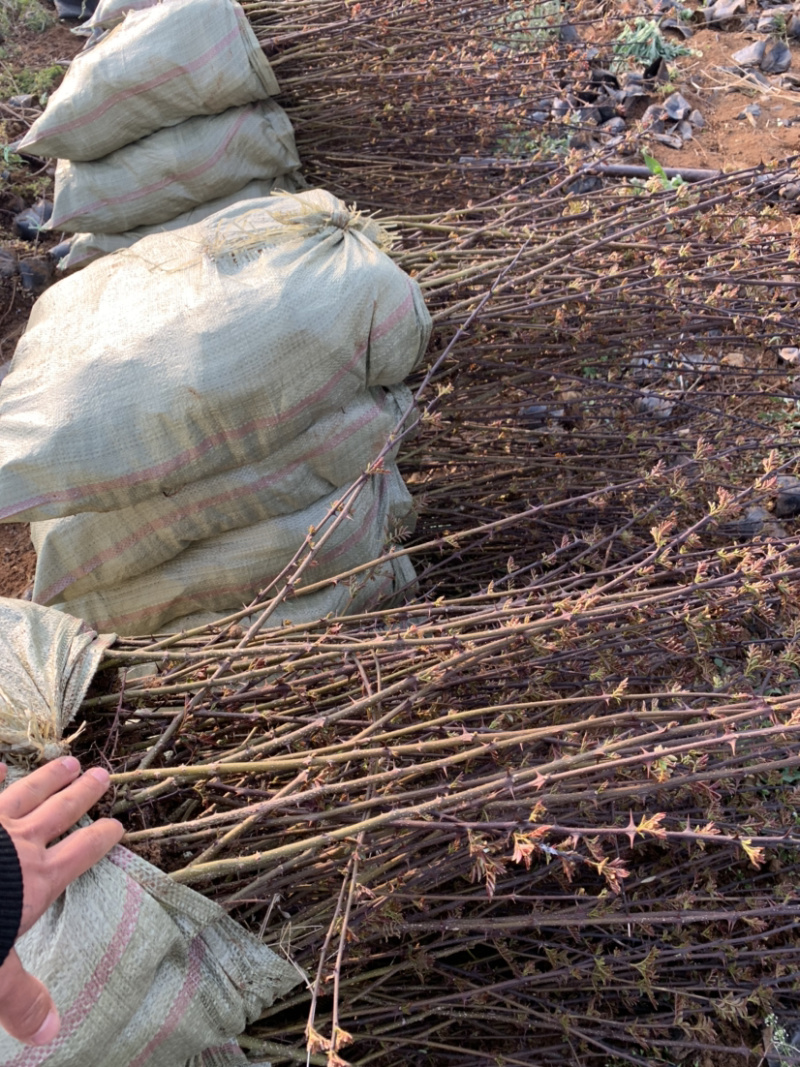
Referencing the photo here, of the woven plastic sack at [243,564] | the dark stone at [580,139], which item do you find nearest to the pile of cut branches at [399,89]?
the dark stone at [580,139]

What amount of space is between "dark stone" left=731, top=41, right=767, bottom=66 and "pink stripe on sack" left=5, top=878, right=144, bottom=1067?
5256mm

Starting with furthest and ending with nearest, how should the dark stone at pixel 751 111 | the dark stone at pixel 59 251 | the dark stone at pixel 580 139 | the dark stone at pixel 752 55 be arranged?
the dark stone at pixel 752 55 < the dark stone at pixel 751 111 < the dark stone at pixel 580 139 < the dark stone at pixel 59 251

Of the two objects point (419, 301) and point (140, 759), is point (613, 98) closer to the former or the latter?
point (419, 301)

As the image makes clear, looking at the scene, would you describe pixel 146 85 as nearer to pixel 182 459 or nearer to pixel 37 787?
pixel 182 459

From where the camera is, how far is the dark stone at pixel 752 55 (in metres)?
4.55

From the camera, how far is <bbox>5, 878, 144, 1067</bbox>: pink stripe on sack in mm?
1144

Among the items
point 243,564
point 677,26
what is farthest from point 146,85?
point 677,26

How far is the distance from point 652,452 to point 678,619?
3.22 feet

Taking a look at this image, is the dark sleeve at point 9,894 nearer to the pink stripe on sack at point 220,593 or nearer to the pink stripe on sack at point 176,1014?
the pink stripe on sack at point 176,1014

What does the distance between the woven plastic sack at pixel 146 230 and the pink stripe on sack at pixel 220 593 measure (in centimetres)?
149

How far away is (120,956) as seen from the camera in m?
1.19

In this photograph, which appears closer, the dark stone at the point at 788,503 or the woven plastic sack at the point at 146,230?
the dark stone at the point at 788,503

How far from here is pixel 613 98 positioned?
4.33 meters

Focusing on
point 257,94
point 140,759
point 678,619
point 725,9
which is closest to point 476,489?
point 678,619
